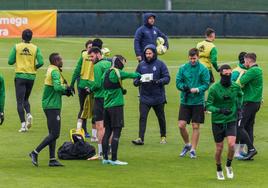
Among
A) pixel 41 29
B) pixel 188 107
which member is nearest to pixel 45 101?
pixel 188 107

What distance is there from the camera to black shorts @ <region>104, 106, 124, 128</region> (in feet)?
54.9

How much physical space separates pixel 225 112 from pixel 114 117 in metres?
2.37

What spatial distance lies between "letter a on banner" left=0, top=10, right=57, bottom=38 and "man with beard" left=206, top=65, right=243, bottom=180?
30018 millimetres

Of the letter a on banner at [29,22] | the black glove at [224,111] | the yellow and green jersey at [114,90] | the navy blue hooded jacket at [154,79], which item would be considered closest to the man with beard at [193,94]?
the navy blue hooded jacket at [154,79]

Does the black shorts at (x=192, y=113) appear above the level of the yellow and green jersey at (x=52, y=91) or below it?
below

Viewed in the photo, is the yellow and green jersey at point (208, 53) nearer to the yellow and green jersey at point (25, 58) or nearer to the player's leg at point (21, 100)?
the yellow and green jersey at point (25, 58)

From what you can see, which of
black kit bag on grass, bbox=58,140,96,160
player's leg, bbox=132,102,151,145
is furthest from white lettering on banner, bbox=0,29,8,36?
black kit bag on grass, bbox=58,140,96,160

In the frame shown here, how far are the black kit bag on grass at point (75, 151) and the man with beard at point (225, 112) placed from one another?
302 centimetres

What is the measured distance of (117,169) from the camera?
16422 millimetres

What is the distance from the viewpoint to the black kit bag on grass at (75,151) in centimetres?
1739

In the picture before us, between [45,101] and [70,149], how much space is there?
1276mm

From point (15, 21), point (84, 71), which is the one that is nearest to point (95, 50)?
point (84, 71)

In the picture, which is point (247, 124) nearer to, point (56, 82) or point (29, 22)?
point (56, 82)

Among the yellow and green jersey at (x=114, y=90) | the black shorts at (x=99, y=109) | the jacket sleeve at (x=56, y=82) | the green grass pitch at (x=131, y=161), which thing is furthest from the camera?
the black shorts at (x=99, y=109)
